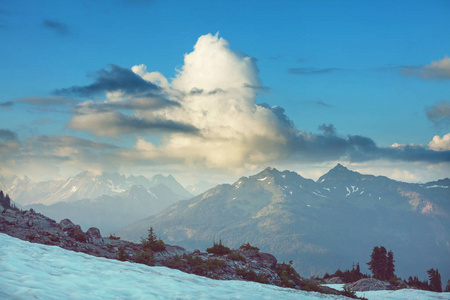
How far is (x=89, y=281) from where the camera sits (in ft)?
51.5

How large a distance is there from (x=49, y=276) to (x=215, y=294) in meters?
7.53

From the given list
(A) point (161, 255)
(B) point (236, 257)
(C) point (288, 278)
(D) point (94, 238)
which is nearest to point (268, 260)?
(C) point (288, 278)

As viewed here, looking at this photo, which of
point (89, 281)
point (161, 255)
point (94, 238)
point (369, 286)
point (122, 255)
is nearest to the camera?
point (89, 281)

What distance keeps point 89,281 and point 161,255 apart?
12325 mm

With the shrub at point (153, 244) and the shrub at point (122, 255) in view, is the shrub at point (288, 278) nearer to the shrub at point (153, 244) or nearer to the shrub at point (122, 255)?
the shrub at point (153, 244)

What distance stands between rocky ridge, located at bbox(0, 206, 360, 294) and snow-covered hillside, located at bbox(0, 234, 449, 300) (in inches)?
124

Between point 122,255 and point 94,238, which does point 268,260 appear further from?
→ point 94,238

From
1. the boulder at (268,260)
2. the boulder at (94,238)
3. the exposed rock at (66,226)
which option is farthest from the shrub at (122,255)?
the boulder at (268,260)

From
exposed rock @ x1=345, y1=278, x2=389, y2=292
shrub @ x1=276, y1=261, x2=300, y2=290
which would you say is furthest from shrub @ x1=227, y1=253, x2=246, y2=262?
exposed rock @ x1=345, y1=278, x2=389, y2=292

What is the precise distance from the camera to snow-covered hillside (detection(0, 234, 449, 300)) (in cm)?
1355

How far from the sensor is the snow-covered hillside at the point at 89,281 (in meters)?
13.5

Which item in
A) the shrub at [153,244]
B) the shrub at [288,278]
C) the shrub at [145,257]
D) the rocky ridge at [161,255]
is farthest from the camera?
the shrub at [153,244]

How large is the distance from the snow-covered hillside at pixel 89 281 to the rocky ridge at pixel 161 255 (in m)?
3.15

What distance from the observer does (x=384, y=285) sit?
4225cm
